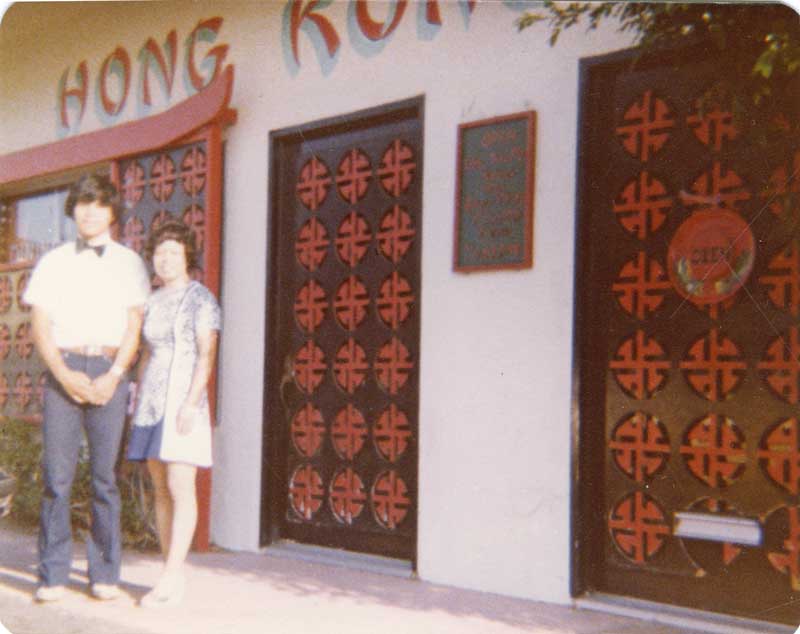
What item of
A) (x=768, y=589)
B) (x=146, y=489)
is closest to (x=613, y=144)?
(x=768, y=589)

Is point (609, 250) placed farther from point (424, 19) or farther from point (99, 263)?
point (99, 263)

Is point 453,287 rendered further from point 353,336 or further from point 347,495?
point 347,495

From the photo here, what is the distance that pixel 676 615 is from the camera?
12.4 feet

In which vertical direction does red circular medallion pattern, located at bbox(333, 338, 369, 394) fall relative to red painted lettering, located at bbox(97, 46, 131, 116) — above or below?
below

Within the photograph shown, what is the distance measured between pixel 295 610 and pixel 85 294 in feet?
5.33

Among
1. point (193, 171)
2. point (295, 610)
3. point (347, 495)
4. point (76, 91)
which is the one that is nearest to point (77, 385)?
point (295, 610)

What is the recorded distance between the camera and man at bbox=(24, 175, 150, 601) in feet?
13.3

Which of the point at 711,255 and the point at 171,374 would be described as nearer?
the point at 711,255

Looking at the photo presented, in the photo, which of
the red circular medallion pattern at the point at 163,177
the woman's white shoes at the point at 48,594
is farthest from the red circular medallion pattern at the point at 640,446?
the red circular medallion pattern at the point at 163,177

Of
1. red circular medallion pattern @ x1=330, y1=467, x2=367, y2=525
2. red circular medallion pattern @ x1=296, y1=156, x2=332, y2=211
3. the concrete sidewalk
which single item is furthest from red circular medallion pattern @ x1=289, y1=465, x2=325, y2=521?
red circular medallion pattern @ x1=296, y1=156, x2=332, y2=211

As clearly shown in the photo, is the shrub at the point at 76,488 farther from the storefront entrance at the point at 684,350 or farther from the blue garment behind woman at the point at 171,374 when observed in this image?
the storefront entrance at the point at 684,350

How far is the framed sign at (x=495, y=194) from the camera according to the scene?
14.1ft

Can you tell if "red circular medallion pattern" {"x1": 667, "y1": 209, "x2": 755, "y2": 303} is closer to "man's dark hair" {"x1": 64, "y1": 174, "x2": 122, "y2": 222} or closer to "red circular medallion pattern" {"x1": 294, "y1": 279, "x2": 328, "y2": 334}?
"red circular medallion pattern" {"x1": 294, "y1": 279, "x2": 328, "y2": 334}

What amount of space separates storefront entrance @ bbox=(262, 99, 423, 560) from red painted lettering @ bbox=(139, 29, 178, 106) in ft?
2.97
